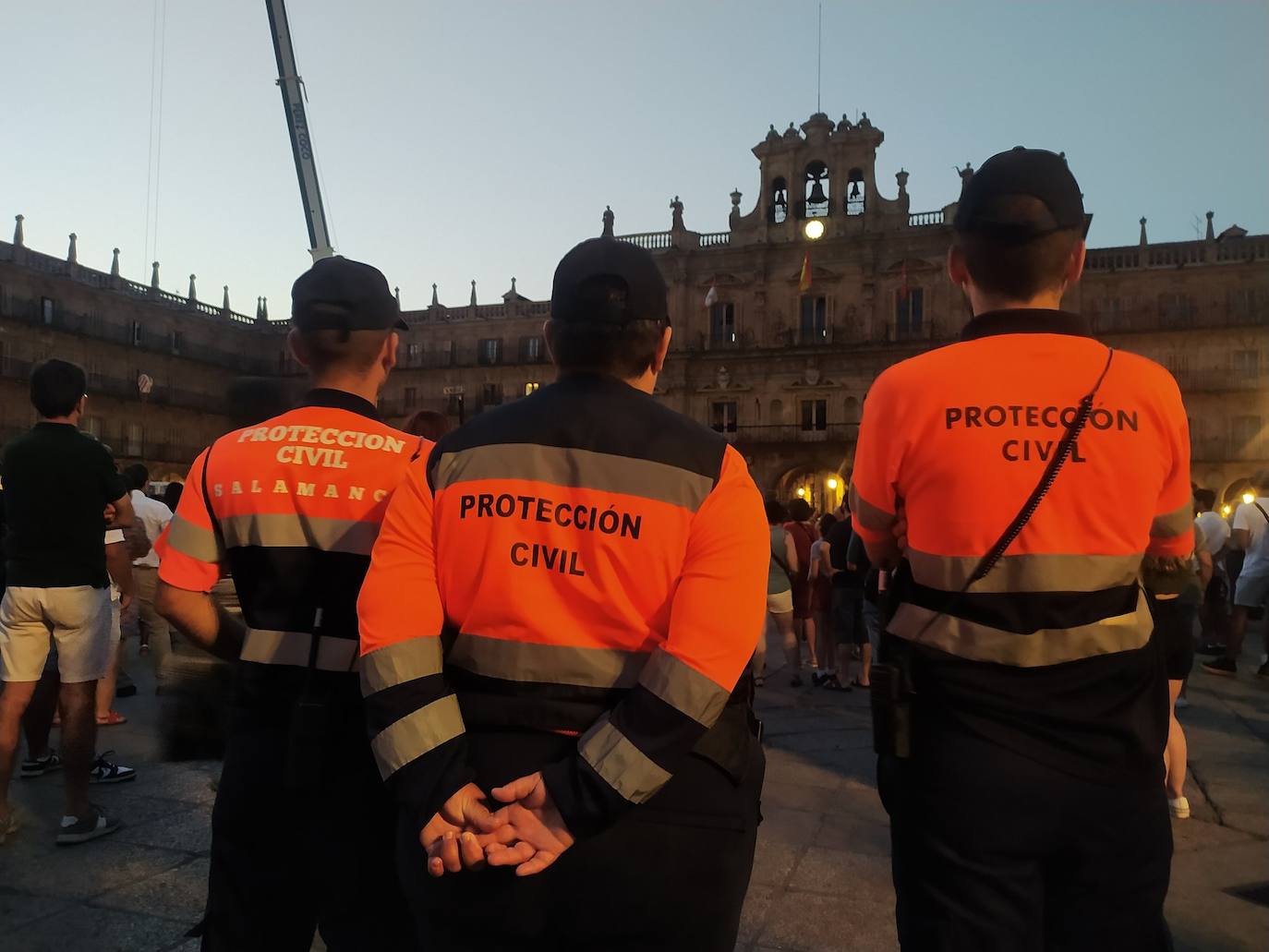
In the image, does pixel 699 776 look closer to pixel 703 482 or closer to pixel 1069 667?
pixel 703 482

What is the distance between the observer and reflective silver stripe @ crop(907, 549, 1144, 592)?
5.41 ft

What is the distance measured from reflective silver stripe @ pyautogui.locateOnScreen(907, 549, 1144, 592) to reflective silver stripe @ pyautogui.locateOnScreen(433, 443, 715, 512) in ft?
1.84

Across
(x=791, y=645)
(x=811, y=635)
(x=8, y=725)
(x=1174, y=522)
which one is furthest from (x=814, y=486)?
(x=1174, y=522)

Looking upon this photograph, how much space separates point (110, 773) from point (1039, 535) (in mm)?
4648

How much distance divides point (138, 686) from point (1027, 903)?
23.8 feet

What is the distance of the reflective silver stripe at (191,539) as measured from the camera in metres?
2.09

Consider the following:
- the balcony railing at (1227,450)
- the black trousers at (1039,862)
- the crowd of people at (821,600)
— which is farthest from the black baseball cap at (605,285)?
the balcony railing at (1227,450)

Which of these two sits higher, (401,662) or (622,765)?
(401,662)

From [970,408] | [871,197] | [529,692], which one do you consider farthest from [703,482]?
A: [871,197]

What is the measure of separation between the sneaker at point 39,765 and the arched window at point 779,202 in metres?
34.7

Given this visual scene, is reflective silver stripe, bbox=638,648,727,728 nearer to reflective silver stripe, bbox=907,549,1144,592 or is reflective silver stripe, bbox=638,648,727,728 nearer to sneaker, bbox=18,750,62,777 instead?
reflective silver stripe, bbox=907,549,1144,592

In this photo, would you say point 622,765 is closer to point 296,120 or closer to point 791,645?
point 791,645

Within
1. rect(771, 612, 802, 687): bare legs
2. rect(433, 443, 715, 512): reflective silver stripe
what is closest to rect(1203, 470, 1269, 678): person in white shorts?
rect(771, 612, 802, 687): bare legs

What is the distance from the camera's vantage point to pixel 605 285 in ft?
5.18
